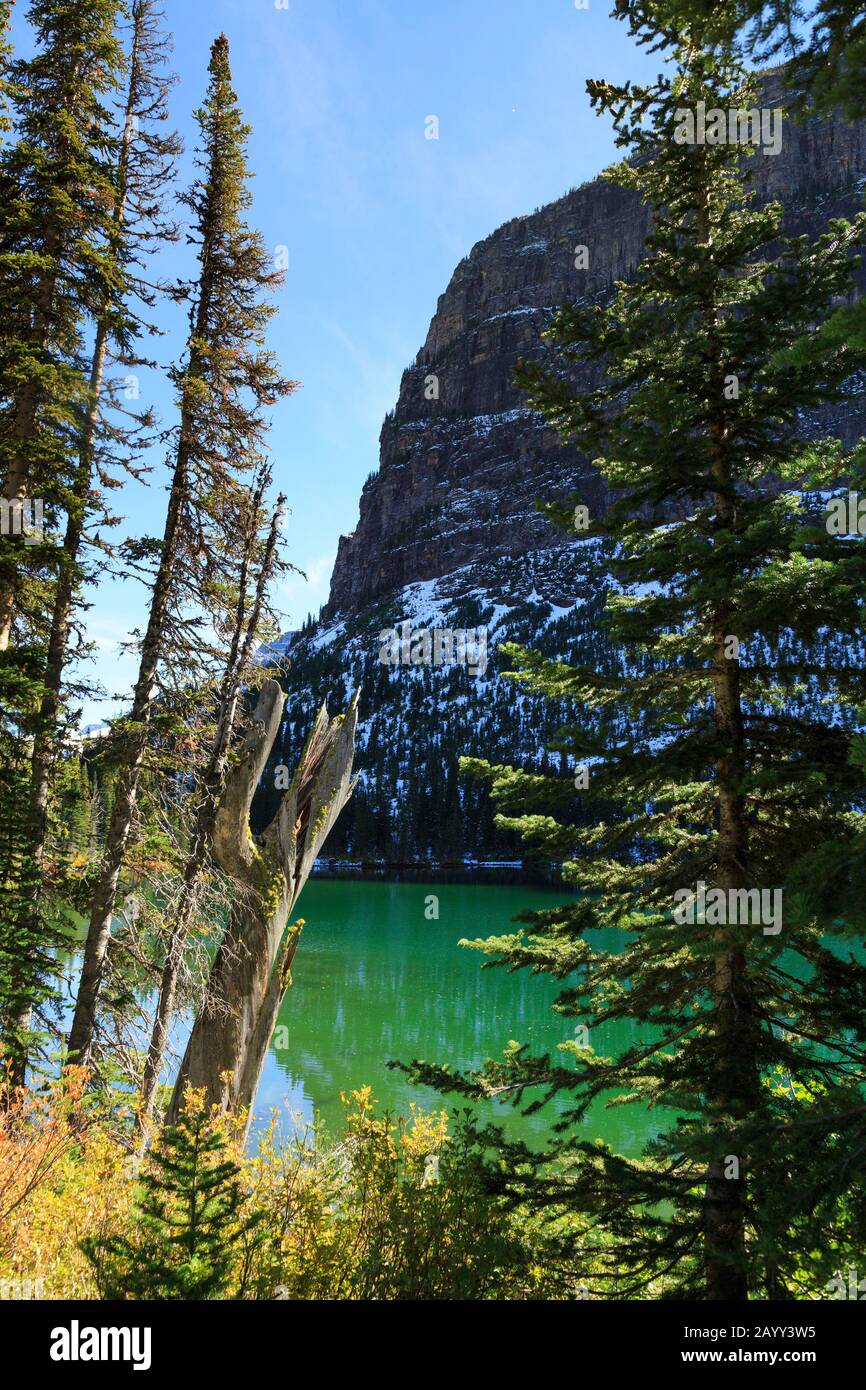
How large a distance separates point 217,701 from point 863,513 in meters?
7.57

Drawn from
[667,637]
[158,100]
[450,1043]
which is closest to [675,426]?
[667,637]

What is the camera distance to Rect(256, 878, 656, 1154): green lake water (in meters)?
17.5

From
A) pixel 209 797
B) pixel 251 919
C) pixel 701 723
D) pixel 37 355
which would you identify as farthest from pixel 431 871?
pixel 701 723

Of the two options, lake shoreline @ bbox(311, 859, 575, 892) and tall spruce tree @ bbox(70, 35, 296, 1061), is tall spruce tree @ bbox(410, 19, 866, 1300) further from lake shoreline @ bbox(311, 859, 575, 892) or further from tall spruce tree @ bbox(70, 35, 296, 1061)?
lake shoreline @ bbox(311, 859, 575, 892)

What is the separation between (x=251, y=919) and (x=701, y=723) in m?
5.98

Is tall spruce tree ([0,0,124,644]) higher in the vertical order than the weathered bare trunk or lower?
higher

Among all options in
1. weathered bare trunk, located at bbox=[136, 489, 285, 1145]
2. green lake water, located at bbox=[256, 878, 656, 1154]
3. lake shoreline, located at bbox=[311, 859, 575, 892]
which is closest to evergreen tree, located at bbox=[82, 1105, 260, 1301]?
weathered bare trunk, located at bbox=[136, 489, 285, 1145]

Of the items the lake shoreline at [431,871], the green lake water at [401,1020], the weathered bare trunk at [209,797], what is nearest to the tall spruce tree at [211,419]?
the weathered bare trunk at [209,797]

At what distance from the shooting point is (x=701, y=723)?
5004 mm

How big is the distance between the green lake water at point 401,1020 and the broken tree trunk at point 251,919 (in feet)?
2.09

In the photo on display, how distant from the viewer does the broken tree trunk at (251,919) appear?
816cm

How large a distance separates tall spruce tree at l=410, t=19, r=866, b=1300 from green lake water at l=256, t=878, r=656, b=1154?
7.26 feet

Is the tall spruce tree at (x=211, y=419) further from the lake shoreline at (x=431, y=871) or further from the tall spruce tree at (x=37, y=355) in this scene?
the lake shoreline at (x=431, y=871)

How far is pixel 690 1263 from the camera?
5.75 metres
